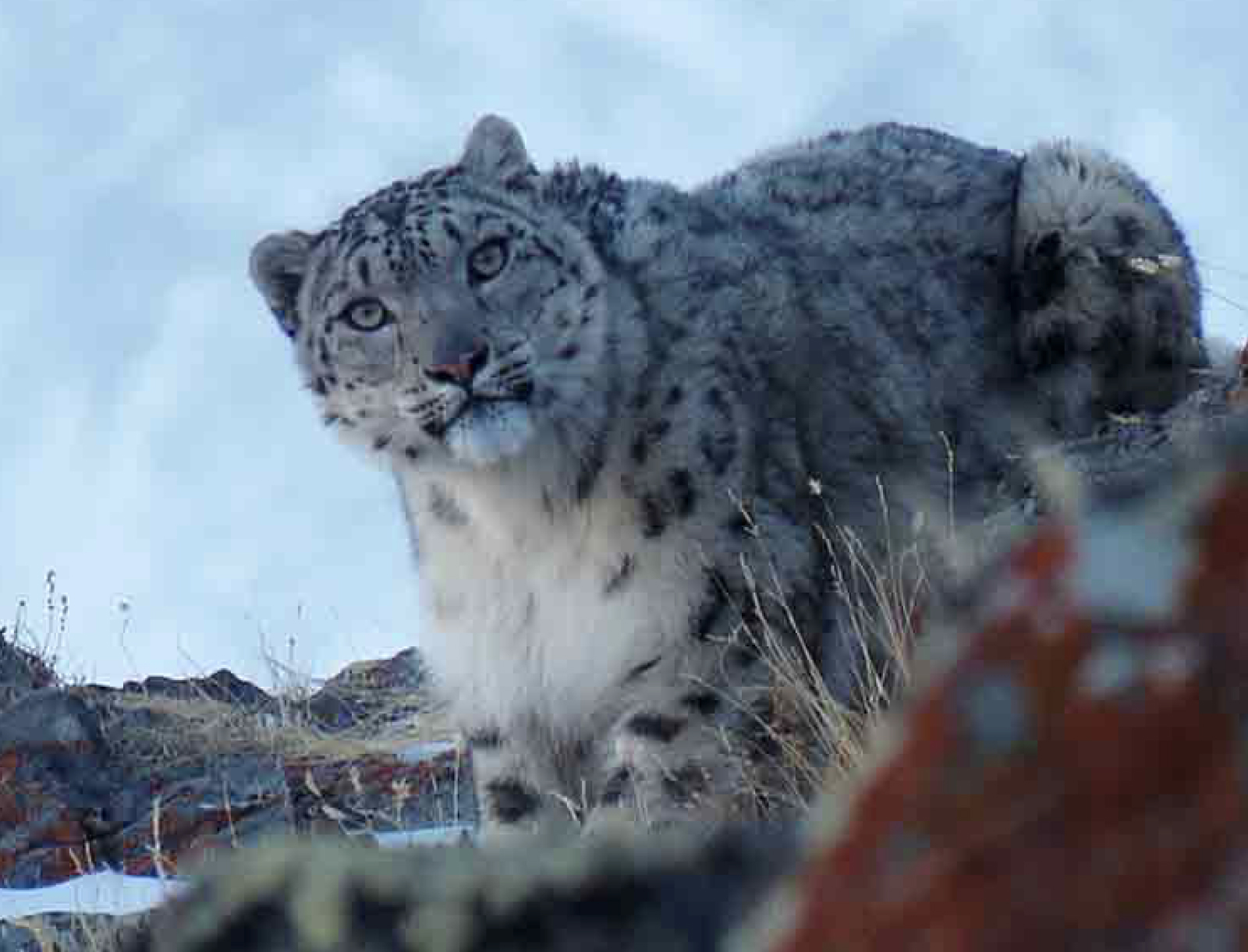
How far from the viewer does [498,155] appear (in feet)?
25.4

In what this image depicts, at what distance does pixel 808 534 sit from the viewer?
750cm

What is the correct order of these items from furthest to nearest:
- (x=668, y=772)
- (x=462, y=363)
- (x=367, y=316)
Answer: (x=367, y=316) → (x=668, y=772) → (x=462, y=363)

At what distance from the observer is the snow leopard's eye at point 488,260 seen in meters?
7.19

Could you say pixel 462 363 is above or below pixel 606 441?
above

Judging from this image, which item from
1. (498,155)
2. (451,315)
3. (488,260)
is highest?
(498,155)

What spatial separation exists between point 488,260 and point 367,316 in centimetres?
44

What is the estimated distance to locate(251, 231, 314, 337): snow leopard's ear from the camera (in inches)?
301

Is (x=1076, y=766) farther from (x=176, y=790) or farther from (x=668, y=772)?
(x=176, y=790)

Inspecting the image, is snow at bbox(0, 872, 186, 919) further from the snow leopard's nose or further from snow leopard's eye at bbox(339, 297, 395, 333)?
the snow leopard's nose

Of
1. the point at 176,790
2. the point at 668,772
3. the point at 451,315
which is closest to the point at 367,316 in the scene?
the point at 451,315

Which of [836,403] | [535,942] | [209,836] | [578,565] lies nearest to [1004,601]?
[535,942]

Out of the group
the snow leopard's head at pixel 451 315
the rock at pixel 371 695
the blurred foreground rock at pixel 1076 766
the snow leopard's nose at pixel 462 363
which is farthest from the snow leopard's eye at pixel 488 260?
the blurred foreground rock at pixel 1076 766

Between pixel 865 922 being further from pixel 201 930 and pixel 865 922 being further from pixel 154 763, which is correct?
pixel 154 763

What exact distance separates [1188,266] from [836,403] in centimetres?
244
